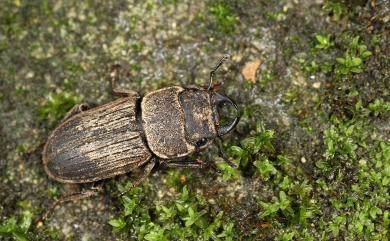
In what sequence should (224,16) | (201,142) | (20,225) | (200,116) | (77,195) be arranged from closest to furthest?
(200,116), (201,142), (77,195), (20,225), (224,16)

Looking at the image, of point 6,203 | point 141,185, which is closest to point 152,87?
point 141,185

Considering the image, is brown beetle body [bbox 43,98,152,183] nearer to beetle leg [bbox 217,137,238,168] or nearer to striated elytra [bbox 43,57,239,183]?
striated elytra [bbox 43,57,239,183]

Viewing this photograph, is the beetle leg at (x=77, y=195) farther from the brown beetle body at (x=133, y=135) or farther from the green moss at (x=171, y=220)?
the green moss at (x=171, y=220)

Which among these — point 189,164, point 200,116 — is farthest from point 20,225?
point 200,116

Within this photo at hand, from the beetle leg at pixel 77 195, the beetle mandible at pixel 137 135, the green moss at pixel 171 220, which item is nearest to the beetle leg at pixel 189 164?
the beetle mandible at pixel 137 135

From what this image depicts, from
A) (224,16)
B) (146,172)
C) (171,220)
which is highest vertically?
(224,16)

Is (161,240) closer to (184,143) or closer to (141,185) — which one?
(141,185)

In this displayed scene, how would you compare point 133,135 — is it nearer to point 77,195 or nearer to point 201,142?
point 201,142
